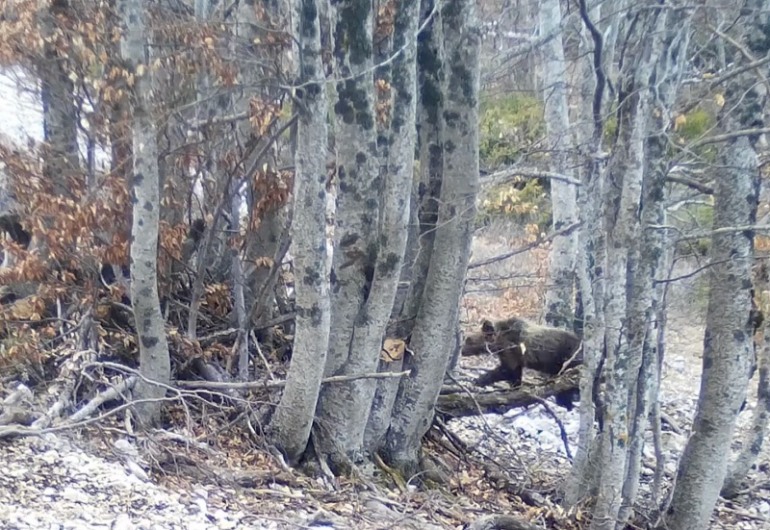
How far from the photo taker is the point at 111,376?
21.6 ft

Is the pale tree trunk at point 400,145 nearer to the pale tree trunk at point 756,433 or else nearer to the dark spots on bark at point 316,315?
the dark spots on bark at point 316,315

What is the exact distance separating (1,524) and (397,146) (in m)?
3.44

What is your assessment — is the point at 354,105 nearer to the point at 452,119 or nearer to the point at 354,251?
the point at 452,119

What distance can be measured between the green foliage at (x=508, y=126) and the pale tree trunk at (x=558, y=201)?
24.3 inches

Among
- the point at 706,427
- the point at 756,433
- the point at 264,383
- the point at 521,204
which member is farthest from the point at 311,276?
the point at 521,204

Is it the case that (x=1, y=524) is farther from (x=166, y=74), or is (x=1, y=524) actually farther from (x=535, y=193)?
(x=535, y=193)

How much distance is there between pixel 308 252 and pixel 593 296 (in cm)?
235

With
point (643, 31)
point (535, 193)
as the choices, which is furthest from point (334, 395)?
point (535, 193)

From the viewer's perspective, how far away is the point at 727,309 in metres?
6.83

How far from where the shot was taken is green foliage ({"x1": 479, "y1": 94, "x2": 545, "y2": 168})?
12.0 m

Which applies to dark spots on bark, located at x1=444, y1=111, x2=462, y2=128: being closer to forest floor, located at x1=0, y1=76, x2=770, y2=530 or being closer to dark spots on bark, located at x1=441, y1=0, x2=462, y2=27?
dark spots on bark, located at x1=441, y1=0, x2=462, y2=27

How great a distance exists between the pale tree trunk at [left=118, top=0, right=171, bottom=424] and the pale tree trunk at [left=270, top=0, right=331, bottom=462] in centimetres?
95

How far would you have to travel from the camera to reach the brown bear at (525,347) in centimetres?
774

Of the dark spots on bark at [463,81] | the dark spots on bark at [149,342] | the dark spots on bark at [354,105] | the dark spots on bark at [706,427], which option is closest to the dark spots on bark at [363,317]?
the dark spots on bark at [354,105]
